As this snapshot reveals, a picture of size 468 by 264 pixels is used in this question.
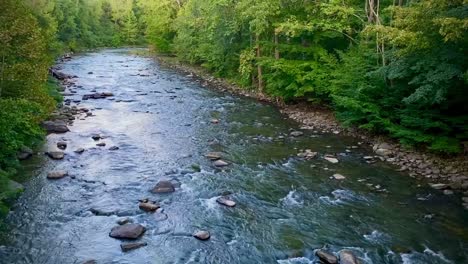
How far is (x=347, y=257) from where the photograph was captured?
7.95 metres

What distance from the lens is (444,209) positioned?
10.2m

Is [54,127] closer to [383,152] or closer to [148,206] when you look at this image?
[148,206]

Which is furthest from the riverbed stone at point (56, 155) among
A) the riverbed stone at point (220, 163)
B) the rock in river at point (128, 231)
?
the rock in river at point (128, 231)

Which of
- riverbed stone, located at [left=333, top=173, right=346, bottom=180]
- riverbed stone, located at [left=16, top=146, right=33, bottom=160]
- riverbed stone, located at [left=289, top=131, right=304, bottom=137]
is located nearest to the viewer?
riverbed stone, located at [left=333, top=173, right=346, bottom=180]

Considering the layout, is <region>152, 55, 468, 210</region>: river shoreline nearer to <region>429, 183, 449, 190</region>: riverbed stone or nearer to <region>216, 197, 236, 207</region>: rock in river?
<region>429, 183, 449, 190</region>: riverbed stone

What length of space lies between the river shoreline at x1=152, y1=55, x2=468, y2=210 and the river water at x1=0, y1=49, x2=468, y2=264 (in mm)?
504

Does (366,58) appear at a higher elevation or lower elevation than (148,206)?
higher

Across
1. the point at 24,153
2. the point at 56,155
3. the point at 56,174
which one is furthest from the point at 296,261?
the point at 24,153

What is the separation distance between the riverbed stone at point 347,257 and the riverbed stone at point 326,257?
0.45 ft

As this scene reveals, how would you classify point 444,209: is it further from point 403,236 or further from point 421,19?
point 421,19

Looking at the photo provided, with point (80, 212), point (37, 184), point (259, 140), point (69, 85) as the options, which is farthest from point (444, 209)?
point (69, 85)

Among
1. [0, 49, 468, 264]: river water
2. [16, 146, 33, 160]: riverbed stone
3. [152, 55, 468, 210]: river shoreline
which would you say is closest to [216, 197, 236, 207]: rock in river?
[0, 49, 468, 264]: river water

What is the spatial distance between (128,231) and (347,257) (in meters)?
4.73

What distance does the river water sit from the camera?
8250 mm
